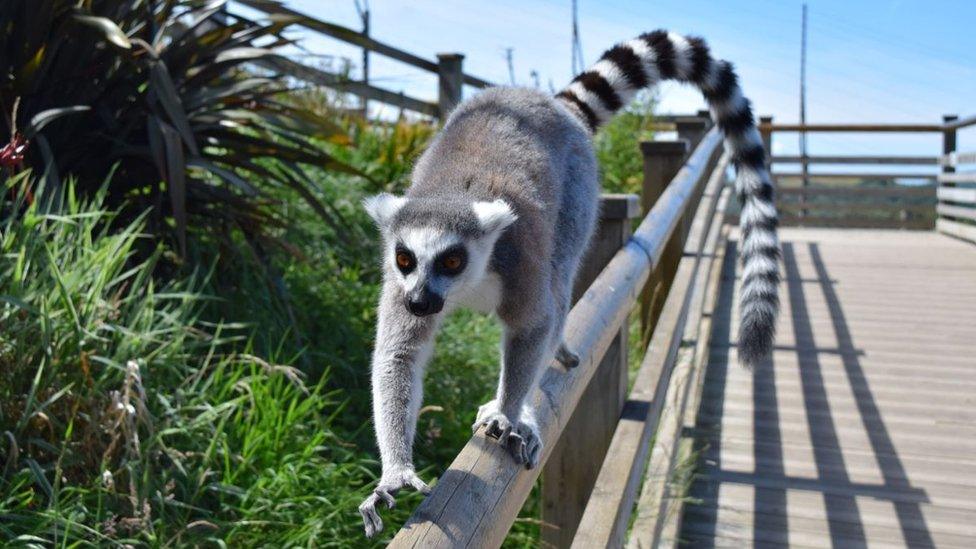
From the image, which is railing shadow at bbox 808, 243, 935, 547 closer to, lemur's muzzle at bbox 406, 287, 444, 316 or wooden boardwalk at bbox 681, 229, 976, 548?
wooden boardwalk at bbox 681, 229, 976, 548

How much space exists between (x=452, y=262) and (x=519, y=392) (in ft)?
1.15

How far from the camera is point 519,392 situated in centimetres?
222

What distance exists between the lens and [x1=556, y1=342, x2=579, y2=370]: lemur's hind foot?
225cm

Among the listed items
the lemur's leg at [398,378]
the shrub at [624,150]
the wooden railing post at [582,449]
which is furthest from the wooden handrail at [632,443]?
the shrub at [624,150]

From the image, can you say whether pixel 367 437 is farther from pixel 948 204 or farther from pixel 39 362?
pixel 948 204

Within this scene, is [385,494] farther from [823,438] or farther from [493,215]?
[823,438]

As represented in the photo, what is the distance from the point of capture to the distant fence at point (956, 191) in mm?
11961

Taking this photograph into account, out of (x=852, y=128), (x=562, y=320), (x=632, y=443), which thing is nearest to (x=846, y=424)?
(x=632, y=443)

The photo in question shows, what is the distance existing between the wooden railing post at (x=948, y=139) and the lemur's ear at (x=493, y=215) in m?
13.3

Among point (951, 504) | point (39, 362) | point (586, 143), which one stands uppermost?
point (586, 143)

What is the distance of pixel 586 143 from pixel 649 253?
441 millimetres

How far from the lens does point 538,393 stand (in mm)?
2201

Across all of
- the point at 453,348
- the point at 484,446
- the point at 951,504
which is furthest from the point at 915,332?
the point at 484,446

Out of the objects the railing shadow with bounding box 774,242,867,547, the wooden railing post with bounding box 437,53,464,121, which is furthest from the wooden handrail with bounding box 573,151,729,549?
the wooden railing post with bounding box 437,53,464,121
